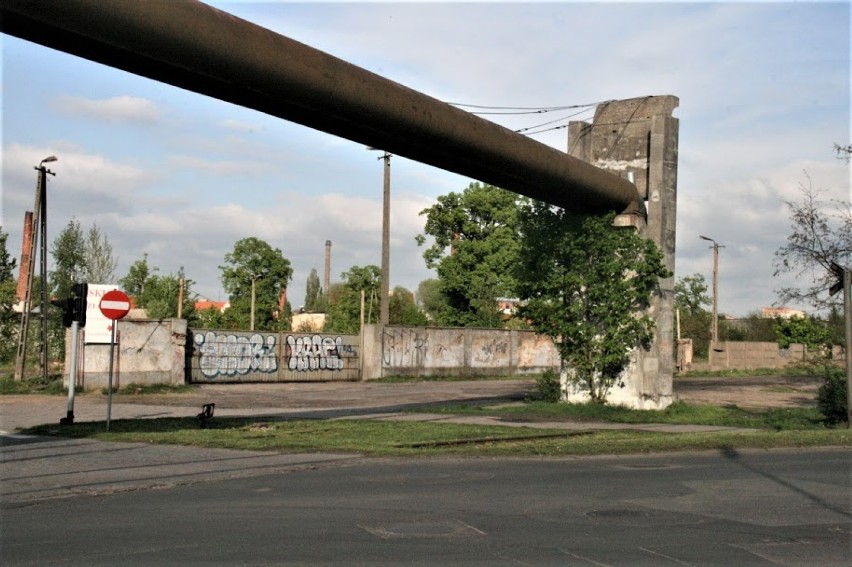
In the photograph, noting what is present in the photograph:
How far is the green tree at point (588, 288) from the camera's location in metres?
24.2

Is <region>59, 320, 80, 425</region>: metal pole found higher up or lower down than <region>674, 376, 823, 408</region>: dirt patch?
higher up

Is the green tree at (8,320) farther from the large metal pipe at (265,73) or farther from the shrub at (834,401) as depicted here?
the shrub at (834,401)

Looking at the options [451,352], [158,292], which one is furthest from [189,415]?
[158,292]

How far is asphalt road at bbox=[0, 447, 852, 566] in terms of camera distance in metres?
7.47

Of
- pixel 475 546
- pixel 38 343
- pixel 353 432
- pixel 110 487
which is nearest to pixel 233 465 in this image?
pixel 110 487

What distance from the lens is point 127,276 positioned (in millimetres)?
70875

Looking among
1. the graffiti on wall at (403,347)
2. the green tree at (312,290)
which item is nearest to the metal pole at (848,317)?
the graffiti on wall at (403,347)

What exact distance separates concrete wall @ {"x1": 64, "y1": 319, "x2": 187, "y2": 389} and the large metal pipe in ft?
60.5

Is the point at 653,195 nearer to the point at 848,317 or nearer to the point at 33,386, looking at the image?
the point at 848,317

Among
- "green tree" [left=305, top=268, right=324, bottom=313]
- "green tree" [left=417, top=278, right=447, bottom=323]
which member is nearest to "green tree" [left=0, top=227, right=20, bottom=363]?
"green tree" [left=417, top=278, right=447, bottom=323]

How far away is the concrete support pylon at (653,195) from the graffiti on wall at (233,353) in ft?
62.5

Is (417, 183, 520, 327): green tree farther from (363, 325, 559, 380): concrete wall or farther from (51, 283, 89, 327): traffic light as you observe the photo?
(51, 283, 89, 327): traffic light

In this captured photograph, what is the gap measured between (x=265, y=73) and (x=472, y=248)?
169 ft

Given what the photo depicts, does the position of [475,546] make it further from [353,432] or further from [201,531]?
[353,432]
